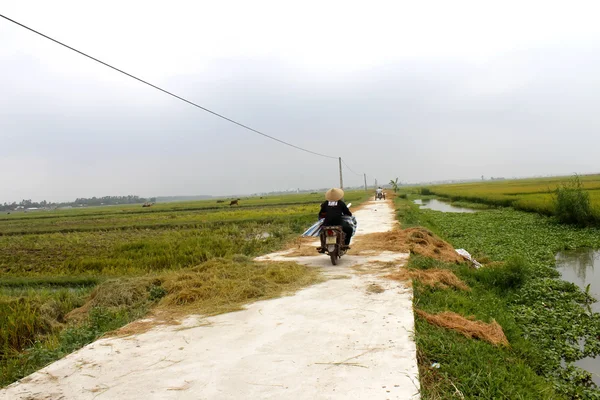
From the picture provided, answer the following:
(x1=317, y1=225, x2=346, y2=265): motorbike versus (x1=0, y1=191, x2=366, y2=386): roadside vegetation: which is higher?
(x1=317, y1=225, x2=346, y2=265): motorbike

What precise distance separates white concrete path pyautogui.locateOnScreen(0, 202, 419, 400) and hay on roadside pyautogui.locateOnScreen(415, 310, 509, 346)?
0.30m

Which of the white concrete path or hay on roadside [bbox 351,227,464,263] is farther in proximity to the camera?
hay on roadside [bbox 351,227,464,263]

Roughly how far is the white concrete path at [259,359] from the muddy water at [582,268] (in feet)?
14.9

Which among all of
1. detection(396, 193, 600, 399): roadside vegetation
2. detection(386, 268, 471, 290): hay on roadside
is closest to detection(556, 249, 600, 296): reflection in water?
detection(396, 193, 600, 399): roadside vegetation

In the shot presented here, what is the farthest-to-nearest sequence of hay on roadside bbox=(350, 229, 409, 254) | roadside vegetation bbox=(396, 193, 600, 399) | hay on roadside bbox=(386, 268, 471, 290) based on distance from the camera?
hay on roadside bbox=(350, 229, 409, 254) → hay on roadside bbox=(386, 268, 471, 290) → roadside vegetation bbox=(396, 193, 600, 399)

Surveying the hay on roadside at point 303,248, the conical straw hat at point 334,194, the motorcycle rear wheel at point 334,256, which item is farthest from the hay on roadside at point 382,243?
the conical straw hat at point 334,194

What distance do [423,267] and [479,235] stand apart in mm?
8571

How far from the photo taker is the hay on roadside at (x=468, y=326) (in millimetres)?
3842

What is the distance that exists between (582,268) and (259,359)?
8920mm

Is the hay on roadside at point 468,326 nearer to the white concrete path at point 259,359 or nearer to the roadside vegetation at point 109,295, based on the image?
the white concrete path at point 259,359

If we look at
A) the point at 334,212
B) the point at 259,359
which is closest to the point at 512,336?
the point at 259,359

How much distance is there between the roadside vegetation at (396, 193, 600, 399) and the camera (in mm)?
2934

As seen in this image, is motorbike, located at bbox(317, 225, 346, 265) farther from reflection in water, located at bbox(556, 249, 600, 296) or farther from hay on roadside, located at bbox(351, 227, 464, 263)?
reflection in water, located at bbox(556, 249, 600, 296)

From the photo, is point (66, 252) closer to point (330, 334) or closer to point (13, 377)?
point (13, 377)
